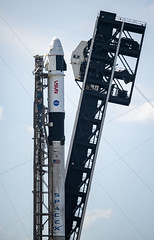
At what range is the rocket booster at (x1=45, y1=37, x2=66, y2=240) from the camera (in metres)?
42.2

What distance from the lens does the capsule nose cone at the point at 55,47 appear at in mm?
42688

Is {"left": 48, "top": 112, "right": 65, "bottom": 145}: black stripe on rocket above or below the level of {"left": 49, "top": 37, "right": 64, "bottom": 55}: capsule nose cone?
below

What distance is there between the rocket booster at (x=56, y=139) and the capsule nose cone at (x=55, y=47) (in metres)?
0.09

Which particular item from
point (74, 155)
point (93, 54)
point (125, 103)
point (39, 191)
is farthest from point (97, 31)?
point (39, 191)

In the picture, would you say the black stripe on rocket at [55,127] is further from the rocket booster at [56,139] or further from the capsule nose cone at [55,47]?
the capsule nose cone at [55,47]

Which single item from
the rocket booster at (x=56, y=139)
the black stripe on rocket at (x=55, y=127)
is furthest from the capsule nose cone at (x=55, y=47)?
the black stripe on rocket at (x=55, y=127)

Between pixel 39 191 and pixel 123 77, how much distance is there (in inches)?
372

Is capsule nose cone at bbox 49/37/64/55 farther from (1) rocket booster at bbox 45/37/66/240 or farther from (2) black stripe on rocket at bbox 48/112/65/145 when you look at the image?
(2) black stripe on rocket at bbox 48/112/65/145

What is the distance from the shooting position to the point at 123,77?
147 feet

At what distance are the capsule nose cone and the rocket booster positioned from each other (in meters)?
0.09

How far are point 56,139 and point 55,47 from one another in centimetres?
573

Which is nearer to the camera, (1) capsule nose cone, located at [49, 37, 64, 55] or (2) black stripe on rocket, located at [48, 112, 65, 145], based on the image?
(2) black stripe on rocket, located at [48, 112, 65, 145]

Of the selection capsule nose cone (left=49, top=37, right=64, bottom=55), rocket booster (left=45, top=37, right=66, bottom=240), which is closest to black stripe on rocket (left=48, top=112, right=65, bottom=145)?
rocket booster (left=45, top=37, right=66, bottom=240)

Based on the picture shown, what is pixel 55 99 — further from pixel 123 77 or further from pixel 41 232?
pixel 41 232
